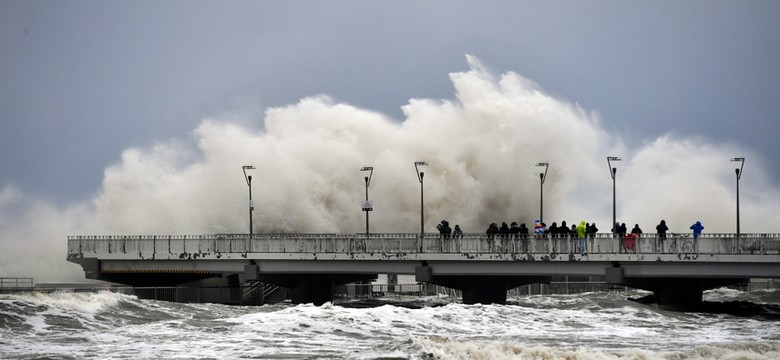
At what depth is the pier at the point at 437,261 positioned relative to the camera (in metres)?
60.5

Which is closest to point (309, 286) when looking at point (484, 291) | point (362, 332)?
point (484, 291)

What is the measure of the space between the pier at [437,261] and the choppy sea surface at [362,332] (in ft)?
6.78

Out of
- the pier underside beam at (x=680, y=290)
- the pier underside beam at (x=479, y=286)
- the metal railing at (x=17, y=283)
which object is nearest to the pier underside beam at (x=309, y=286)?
the pier underside beam at (x=479, y=286)

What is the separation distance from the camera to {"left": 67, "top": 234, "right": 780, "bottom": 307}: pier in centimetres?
6053

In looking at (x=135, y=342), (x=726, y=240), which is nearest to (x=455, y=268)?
(x=726, y=240)

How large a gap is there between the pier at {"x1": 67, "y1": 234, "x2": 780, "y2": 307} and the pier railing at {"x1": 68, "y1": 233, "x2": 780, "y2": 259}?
0.16 feet

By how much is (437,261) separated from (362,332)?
43.1 ft

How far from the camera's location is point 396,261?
2707 inches

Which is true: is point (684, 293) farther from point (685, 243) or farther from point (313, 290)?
point (313, 290)

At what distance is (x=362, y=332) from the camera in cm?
5506

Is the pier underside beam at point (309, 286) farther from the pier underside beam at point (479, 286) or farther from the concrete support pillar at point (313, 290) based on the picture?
the pier underside beam at point (479, 286)

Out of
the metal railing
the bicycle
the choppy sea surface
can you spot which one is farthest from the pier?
the metal railing

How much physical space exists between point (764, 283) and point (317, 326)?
6023 cm

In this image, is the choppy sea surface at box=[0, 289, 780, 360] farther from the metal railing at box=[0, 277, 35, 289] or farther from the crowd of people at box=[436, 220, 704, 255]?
the metal railing at box=[0, 277, 35, 289]
